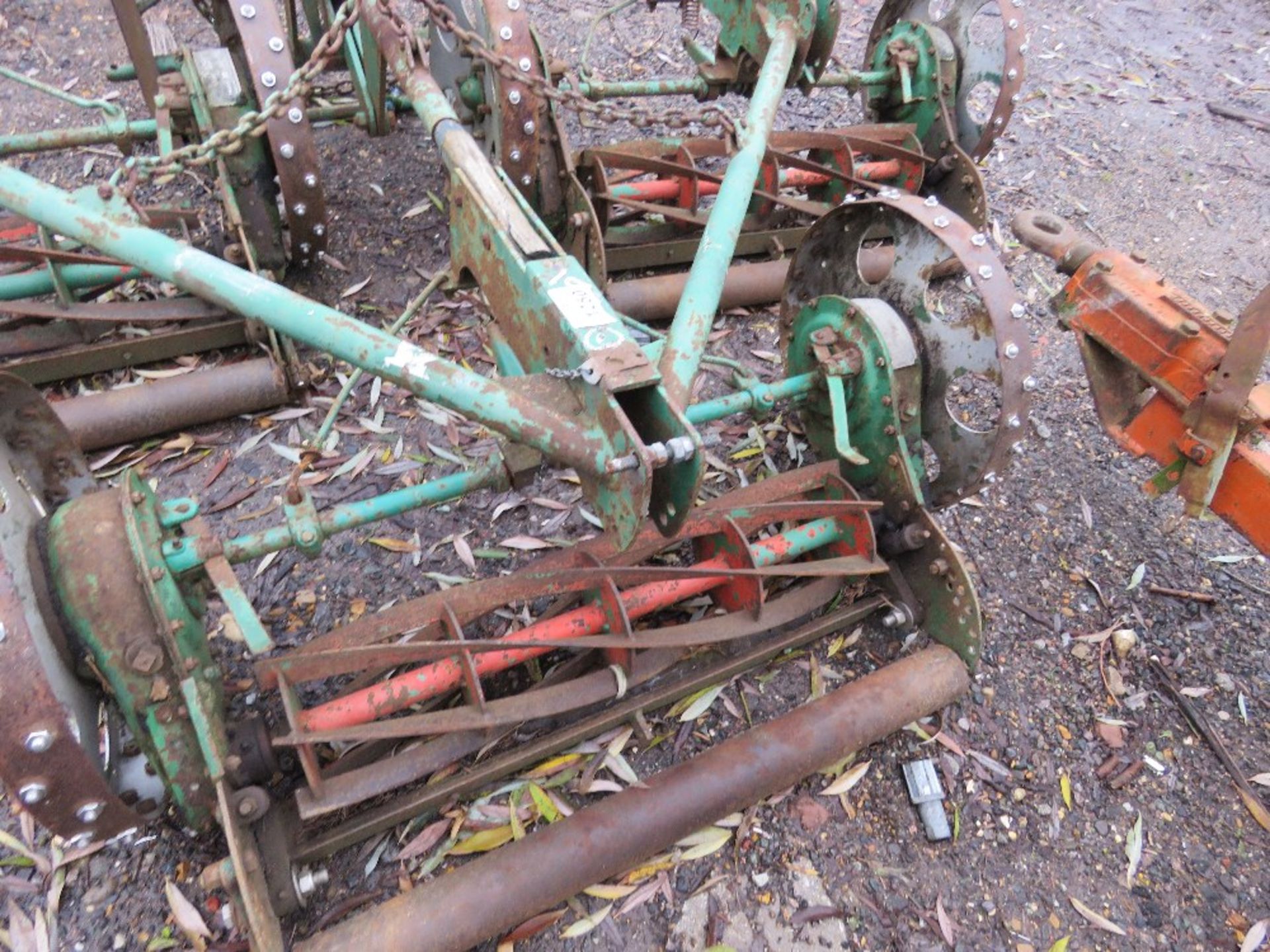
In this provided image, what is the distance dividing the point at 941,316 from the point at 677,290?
151cm

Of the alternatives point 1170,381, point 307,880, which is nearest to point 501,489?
point 307,880

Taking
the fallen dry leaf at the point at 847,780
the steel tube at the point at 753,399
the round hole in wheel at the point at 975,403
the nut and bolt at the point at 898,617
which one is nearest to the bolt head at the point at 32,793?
the steel tube at the point at 753,399

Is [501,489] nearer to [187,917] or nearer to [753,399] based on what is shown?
[753,399]

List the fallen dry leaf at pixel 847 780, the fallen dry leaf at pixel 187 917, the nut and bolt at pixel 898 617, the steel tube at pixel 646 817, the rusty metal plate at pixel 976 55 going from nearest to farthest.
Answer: the steel tube at pixel 646 817 → the fallen dry leaf at pixel 187 917 → the fallen dry leaf at pixel 847 780 → the nut and bolt at pixel 898 617 → the rusty metal plate at pixel 976 55

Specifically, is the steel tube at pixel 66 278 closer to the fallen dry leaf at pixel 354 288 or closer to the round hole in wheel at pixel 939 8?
the fallen dry leaf at pixel 354 288

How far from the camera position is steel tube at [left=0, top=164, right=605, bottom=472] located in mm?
2166

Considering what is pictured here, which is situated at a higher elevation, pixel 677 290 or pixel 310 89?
pixel 310 89

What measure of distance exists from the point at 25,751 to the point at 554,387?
146 centimetres

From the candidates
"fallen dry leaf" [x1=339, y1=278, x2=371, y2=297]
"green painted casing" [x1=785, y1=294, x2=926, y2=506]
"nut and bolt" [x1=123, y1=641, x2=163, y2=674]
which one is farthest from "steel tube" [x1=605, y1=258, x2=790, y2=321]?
"nut and bolt" [x1=123, y1=641, x2=163, y2=674]

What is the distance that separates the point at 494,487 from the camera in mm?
2898

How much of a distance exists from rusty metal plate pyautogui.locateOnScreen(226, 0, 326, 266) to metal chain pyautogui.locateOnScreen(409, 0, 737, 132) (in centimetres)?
75

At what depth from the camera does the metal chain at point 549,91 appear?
278cm

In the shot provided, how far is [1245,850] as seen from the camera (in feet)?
9.62

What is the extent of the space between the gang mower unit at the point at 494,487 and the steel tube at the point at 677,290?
0.30ft
